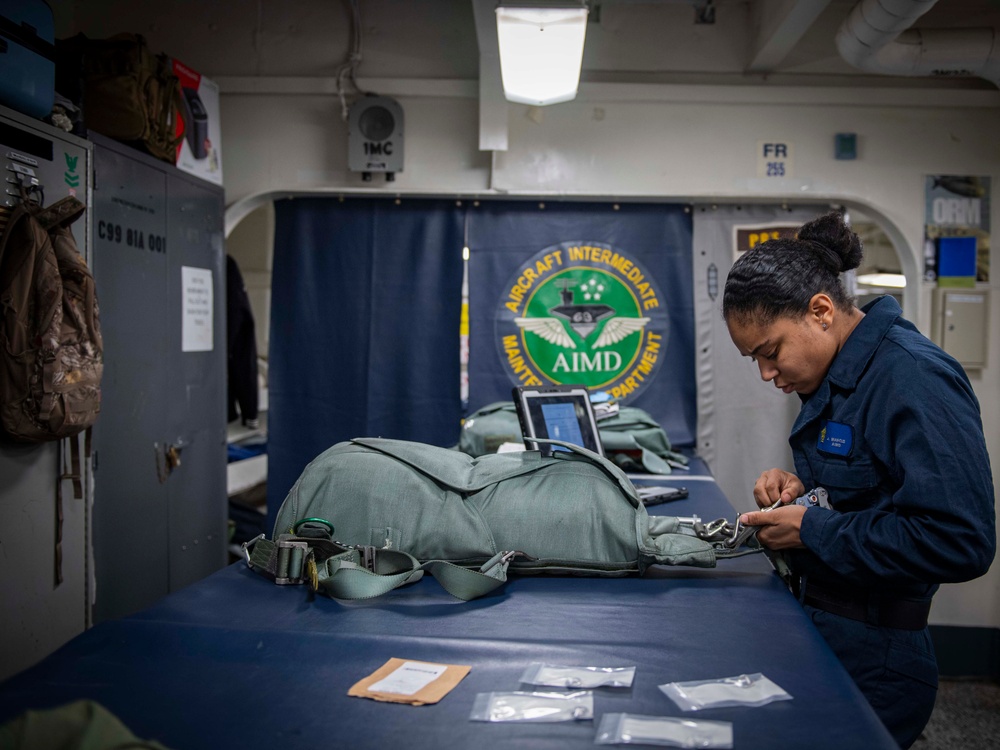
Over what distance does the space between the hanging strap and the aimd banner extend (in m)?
2.28

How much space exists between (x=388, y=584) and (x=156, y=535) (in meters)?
1.86

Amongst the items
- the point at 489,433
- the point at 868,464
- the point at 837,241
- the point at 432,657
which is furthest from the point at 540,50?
the point at 432,657

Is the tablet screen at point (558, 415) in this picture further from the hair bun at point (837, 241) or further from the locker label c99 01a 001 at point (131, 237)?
the locker label c99 01a 001 at point (131, 237)

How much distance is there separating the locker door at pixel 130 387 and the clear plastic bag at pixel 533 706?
6.57 ft

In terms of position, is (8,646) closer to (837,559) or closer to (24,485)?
(24,485)

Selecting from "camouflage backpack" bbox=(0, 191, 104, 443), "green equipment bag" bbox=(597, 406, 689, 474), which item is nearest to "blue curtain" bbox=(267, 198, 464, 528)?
"green equipment bag" bbox=(597, 406, 689, 474)

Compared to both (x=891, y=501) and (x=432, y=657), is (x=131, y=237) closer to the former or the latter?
(x=432, y=657)

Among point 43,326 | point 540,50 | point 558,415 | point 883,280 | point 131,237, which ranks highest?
point 540,50

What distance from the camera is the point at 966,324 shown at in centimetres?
356

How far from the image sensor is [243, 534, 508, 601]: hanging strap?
146 centimetres

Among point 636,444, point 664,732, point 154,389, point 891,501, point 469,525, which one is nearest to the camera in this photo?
point 664,732

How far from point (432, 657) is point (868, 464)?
2.96 ft

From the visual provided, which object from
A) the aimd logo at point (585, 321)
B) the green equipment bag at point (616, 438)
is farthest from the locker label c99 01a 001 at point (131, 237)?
the aimd logo at point (585, 321)

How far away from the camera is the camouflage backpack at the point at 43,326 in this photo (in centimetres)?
203
